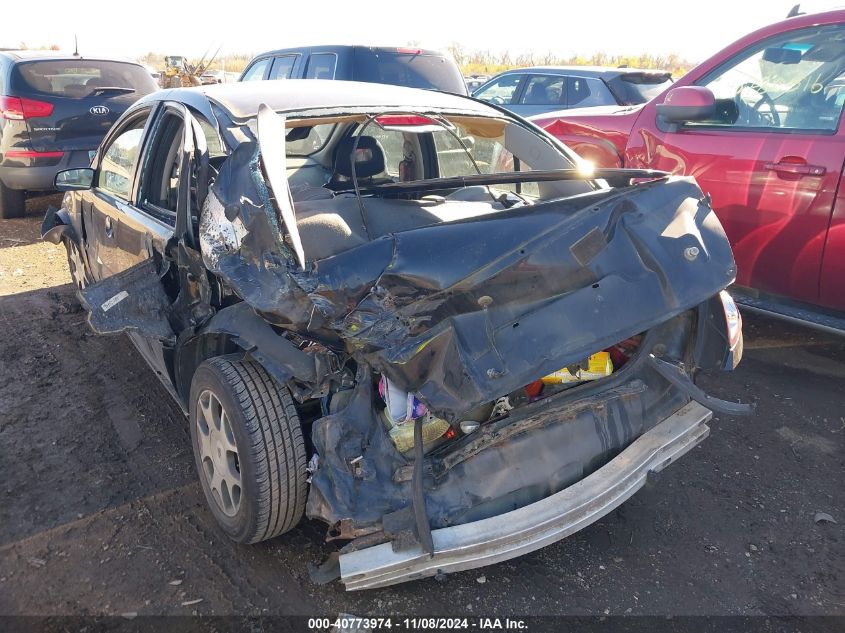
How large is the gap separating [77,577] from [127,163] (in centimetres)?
225

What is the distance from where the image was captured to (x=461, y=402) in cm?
211

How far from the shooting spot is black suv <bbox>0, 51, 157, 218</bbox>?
7.25 meters

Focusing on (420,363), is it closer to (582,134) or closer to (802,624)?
(802,624)

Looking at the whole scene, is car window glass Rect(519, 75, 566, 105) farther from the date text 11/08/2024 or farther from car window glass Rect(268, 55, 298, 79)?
the date text 11/08/2024

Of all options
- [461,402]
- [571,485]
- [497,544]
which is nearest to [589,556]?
[571,485]

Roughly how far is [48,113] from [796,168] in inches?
284

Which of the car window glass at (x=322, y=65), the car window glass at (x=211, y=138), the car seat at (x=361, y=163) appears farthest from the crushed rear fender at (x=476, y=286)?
the car window glass at (x=322, y=65)

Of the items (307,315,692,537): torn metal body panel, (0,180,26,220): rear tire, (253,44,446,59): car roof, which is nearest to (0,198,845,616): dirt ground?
(307,315,692,537): torn metal body panel

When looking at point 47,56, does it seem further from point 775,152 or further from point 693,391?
point 693,391

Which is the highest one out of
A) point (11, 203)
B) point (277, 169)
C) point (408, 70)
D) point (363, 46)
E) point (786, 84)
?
point (786, 84)

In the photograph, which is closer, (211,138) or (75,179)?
(211,138)

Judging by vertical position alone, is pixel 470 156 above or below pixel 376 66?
above

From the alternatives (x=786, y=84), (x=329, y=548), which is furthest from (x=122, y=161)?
(x=786, y=84)

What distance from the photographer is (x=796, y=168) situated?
3799 millimetres
